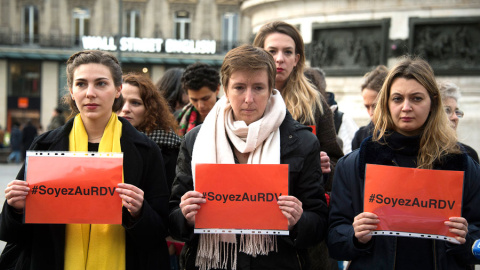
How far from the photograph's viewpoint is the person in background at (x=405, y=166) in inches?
124

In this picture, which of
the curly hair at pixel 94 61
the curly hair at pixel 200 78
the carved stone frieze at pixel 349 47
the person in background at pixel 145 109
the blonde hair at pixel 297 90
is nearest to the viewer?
the curly hair at pixel 94 61

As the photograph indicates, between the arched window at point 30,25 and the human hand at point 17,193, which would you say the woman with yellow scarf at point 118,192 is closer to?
the human hand at point 17,193

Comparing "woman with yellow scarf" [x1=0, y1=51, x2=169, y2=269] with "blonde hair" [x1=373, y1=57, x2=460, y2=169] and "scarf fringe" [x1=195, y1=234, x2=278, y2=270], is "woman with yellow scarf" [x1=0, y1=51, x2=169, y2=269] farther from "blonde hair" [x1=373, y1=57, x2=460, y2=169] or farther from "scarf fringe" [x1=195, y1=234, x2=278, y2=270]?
"blonde hair" [x1=373, y1=57, x2=460, y2=169]

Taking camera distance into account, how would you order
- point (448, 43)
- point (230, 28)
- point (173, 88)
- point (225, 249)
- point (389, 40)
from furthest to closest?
1. point (230, 28)
2. point (389, 40)
3. point (448, 43)
4. point (173, 88)
5. point (225, 249)

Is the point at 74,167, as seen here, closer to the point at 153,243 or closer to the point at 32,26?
the point at 153,243

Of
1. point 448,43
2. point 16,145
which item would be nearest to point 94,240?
point 448,43

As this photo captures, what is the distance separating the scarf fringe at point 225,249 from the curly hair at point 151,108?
1.33 m

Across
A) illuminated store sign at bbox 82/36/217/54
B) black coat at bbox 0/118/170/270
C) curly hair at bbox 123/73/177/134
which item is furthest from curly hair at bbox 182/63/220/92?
illuminated store sign at bbox 82/36/217/54

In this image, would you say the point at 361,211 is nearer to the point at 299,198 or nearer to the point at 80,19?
the point at 299,198

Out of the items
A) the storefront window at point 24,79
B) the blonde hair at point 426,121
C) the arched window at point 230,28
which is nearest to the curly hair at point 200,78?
the blonde hair at point 426,121

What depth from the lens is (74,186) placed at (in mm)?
3242

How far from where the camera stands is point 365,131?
18.0ft

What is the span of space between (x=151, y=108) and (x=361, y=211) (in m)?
1.87

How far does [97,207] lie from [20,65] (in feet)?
138
